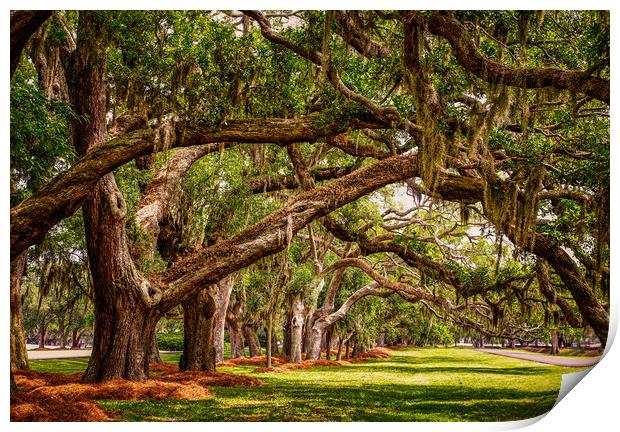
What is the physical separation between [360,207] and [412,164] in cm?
346

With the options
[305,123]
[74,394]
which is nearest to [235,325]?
[74,394]

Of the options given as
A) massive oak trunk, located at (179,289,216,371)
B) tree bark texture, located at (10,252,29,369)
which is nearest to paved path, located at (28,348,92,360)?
tree bark texture, located at (10,252,29,369)

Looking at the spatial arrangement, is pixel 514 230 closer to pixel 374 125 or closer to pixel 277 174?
pixel 374 125

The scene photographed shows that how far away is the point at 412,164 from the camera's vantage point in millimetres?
6902

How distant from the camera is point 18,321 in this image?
7.26m

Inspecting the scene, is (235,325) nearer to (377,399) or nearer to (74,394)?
(377,399)

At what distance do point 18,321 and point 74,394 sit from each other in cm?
199

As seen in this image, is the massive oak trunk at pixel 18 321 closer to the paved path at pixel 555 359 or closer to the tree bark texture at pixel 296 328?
the paved path at pixel 555 359

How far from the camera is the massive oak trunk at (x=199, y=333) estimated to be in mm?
8883

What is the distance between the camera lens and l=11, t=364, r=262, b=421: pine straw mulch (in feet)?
17.4
